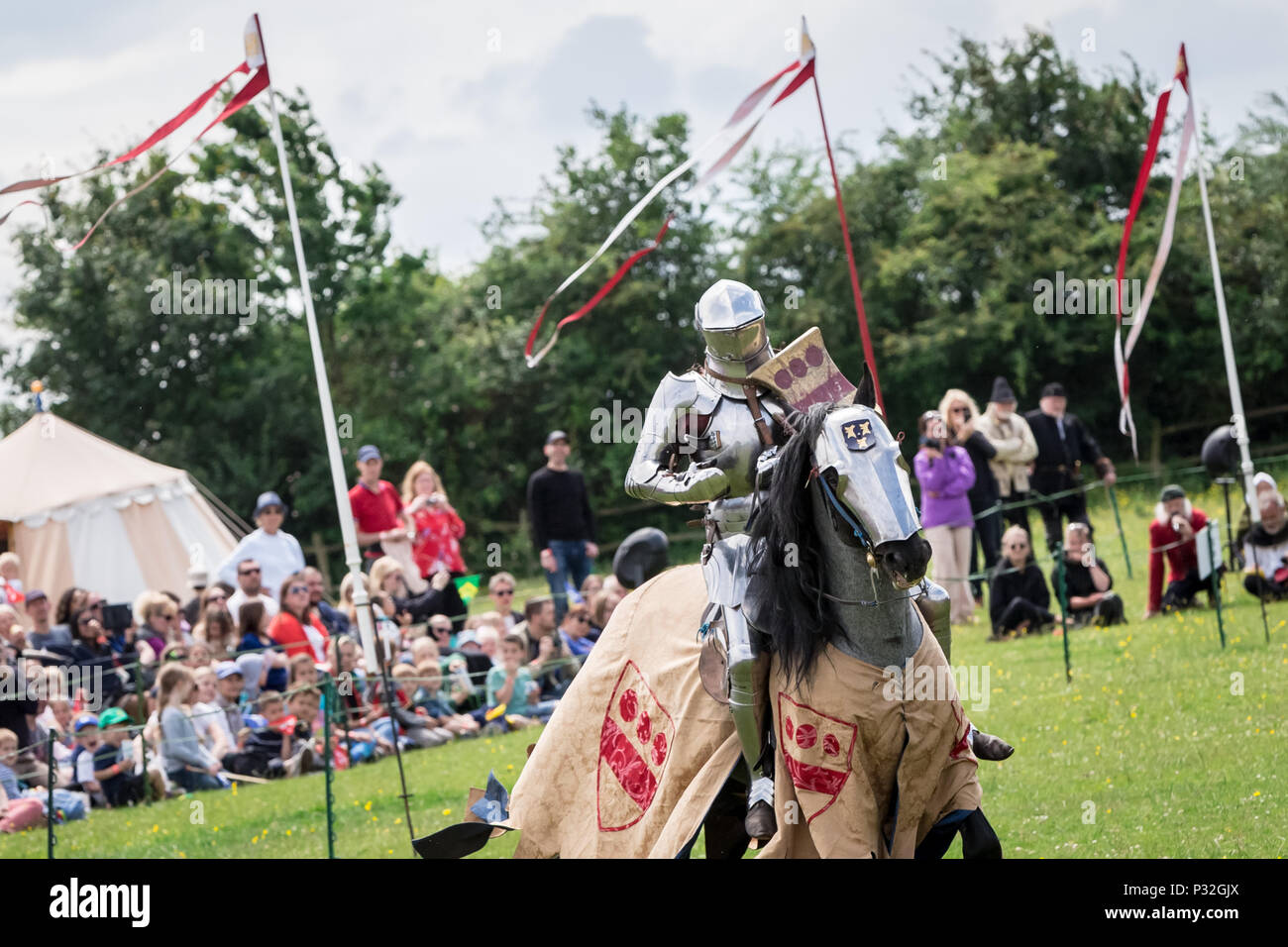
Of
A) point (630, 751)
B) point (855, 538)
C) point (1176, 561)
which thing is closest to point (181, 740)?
point (630, 751)

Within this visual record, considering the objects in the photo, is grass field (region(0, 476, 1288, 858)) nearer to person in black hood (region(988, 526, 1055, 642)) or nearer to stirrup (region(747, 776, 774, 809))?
person in black hood (region(988, 526, 1055, 642))

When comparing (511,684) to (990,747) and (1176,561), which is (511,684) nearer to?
(1176,561)

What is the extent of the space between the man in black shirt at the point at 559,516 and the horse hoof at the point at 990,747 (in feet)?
25.9

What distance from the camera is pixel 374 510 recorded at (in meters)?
13.9

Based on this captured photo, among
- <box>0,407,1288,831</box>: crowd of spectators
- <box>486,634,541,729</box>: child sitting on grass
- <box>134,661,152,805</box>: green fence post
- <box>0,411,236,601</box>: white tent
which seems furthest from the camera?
<box>0,411,236,601</box>: white tent

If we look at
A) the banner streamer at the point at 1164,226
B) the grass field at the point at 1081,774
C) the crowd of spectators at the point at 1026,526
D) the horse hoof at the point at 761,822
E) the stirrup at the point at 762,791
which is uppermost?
the banner streamer at the point at 1164,226

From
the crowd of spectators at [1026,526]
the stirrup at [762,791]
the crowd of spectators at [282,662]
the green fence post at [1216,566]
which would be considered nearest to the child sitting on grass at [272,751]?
the crowd of spectators at [282,662]

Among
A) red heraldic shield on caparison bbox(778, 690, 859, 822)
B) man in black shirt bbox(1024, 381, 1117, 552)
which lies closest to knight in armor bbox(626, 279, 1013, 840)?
red heraldic shield on caparison bbox(778, 690, 859, 822)

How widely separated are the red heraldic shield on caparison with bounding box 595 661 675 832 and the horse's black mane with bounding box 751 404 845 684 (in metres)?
0.81

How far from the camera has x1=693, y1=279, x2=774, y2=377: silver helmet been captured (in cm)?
605

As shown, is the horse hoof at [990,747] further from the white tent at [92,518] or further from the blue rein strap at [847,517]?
the white tent at [92,518]

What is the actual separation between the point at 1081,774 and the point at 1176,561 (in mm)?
4727

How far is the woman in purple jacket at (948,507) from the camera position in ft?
42.4
